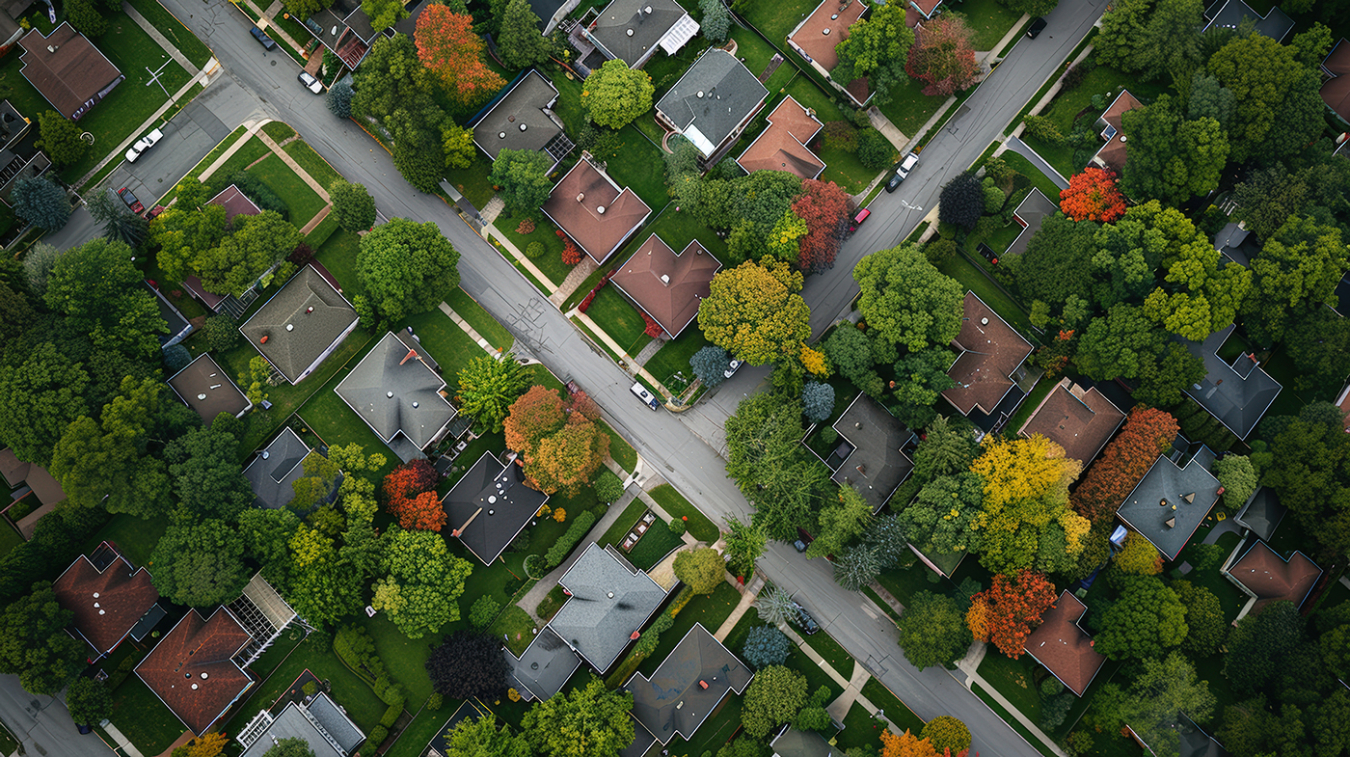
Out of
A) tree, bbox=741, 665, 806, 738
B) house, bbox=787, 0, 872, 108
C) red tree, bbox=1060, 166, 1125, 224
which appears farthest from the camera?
house, bbox=787, 0, 872, 108

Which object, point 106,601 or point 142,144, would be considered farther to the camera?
point 142,144

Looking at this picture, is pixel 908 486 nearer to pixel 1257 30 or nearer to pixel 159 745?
pixel 1257 30

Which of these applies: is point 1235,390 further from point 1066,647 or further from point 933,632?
point 933,632

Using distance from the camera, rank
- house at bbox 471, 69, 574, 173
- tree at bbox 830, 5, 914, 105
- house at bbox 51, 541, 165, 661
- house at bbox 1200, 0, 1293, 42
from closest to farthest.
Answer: house at bbox 51, 541, 165, 661
tree at bbox 830, 5, 914, 105
house at bbox 471, 69, 574, 173
house at bbox 1200, 0, 1293, 42

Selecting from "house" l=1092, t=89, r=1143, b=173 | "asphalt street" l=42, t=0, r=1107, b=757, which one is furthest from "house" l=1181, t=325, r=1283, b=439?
"asphalt street" l=42, t=0, r=1107, b=757

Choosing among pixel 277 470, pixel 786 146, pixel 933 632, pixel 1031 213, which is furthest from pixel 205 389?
pixel 1031 213

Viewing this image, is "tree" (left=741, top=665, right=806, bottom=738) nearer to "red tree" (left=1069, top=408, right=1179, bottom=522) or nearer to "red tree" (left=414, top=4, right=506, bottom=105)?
"red tree" (left=1069, top=408, right=1179, bottom=522)

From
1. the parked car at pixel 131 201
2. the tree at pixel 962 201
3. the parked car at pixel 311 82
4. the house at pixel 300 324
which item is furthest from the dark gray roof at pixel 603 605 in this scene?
the parked car at pixel 131 201

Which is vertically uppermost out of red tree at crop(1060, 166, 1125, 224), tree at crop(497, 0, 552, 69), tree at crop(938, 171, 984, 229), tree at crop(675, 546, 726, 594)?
red tree at crop(1060, 166, 1125, 224)
